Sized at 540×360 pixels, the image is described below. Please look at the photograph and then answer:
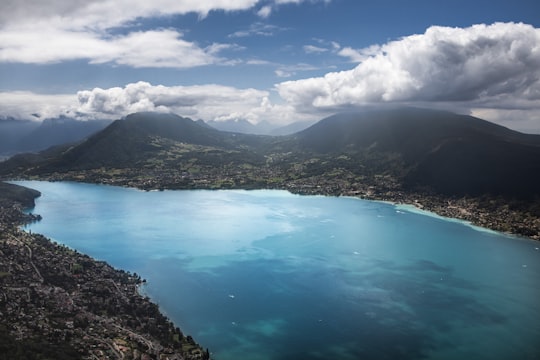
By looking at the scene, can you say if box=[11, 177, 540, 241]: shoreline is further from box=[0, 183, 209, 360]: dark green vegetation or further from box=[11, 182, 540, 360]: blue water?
box=[0, 183, 209, 360]: dark green vegetation

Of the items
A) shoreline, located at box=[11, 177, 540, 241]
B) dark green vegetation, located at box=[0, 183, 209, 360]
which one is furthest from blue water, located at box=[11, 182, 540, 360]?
shoreline, located at box=[11, 177, 540, 241]

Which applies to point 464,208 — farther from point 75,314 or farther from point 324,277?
point 75,314

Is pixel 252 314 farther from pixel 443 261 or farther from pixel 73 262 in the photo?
pixel 443 261

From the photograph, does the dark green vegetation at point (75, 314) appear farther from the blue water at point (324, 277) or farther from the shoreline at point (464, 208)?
the shoreline at point (464, 208)

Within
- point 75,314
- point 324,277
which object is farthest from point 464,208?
point 75,314

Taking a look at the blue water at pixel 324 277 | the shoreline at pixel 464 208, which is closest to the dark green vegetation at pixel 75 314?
the blue water at pixel 324 277
